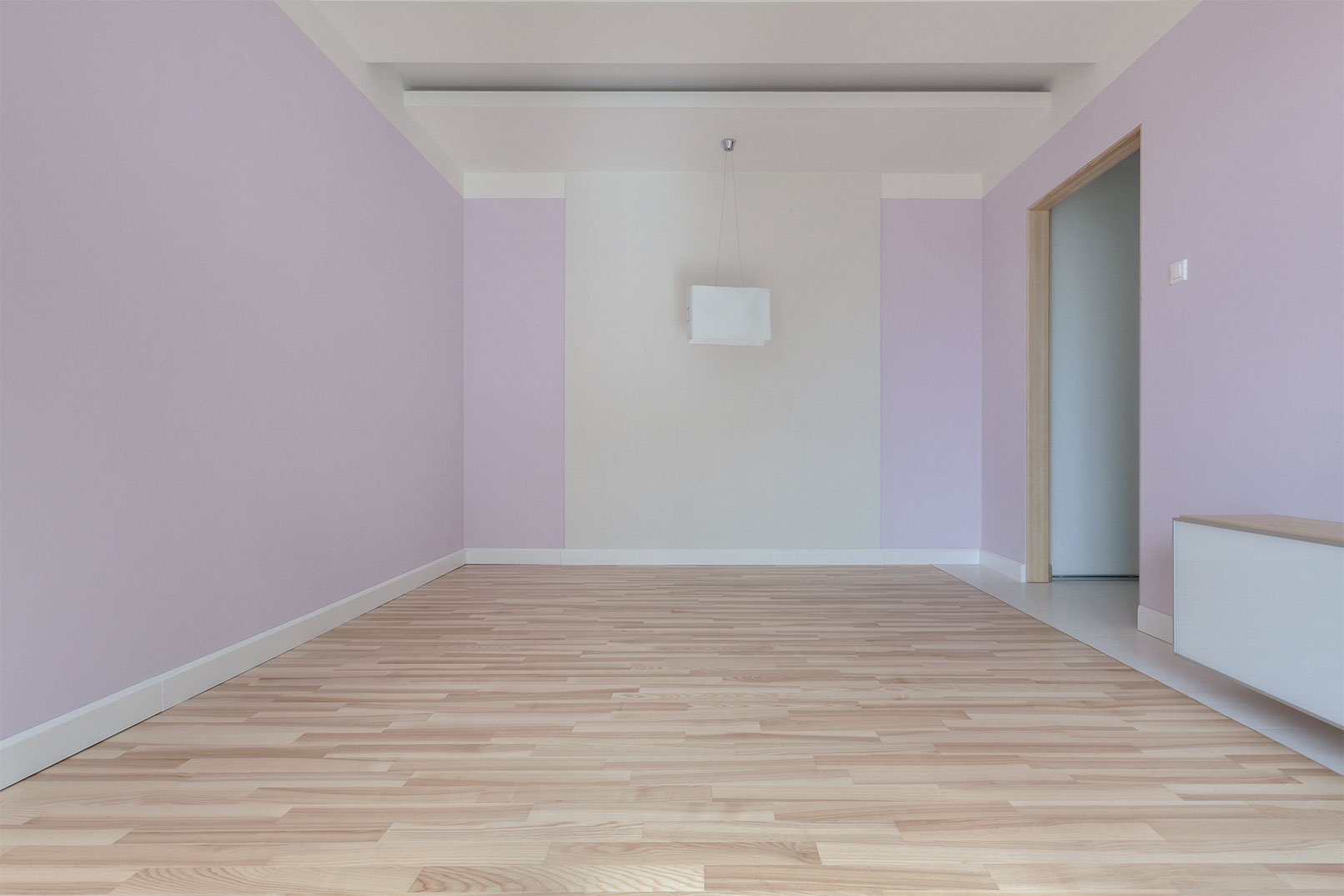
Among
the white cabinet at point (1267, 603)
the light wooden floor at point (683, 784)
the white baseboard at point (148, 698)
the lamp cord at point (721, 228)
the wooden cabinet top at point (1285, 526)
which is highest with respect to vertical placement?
the lamp cord at point (721, 228)

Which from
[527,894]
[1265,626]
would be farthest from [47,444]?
[1265,626]

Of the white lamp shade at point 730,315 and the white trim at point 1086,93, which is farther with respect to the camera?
the white lamp shade at point 730,315

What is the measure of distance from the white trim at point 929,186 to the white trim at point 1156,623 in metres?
3.20

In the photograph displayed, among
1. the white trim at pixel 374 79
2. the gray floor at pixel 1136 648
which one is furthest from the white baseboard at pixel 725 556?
the white trim at pixel 374 79

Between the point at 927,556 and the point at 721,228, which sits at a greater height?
the point at 721,228

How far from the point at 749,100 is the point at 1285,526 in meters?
3.30

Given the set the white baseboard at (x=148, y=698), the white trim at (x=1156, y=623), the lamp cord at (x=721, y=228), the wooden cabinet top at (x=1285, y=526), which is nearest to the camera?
the white baseboard at (x=148, y=698)

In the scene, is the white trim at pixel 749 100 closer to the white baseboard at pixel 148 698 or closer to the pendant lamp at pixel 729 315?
the pendant lamp at pixel 729 315

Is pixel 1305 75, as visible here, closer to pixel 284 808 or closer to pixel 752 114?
pixel 752 114

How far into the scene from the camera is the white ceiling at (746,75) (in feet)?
10.0

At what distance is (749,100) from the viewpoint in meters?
3.93

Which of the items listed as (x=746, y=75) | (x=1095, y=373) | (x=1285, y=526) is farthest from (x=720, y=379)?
(x=1285, y=526)

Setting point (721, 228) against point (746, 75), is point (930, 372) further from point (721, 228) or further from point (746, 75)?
point (746, 75)

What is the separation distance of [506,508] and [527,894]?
3.85 metres
